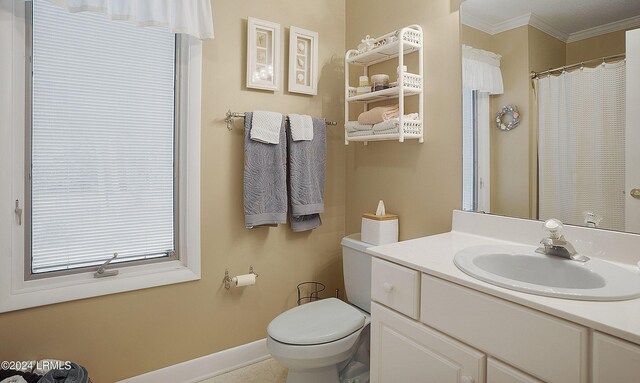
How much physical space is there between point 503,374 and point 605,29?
121 centimetres

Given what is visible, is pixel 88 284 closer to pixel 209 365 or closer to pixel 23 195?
pixel 23 195

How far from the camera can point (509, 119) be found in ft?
4.66

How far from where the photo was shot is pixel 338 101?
2289mm

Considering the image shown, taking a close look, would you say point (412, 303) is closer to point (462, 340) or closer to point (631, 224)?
point (462, 340)

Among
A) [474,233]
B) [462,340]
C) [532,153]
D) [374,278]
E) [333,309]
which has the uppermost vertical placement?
[532,153]

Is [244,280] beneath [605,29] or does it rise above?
beneath

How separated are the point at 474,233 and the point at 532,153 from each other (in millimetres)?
422

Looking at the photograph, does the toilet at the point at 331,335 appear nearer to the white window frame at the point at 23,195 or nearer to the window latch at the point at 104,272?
the white window frame at the point at 23,195

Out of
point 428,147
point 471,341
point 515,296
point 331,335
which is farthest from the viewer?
point 428,147

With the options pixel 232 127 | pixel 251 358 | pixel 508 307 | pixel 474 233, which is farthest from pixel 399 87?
pixel 251 358

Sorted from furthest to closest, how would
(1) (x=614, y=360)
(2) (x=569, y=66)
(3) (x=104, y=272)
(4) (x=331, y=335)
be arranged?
1. (3) (x=104, y=272)
2. (4) (x=331, y=335)
3. (2) (x=569, y=66)
4. (1) (x=614, y=360)

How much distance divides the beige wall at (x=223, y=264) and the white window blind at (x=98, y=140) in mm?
218

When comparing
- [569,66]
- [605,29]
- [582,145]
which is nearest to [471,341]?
[582,145]

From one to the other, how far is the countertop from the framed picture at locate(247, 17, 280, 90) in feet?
4.01
